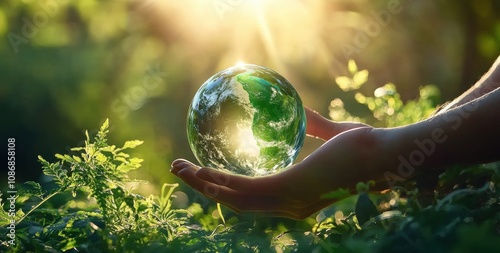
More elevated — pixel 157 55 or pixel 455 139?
pixel 157 55

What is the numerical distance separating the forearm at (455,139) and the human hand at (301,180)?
0.16 meters

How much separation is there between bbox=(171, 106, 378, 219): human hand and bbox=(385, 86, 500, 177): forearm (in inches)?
6.2

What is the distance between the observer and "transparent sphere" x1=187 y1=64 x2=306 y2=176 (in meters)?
2.94

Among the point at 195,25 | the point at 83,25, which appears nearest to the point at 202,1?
the point at 195,25

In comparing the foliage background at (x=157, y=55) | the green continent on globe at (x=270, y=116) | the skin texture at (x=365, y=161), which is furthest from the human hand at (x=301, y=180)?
the foliage background at (x=157, y=55)

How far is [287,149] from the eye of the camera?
3.09m

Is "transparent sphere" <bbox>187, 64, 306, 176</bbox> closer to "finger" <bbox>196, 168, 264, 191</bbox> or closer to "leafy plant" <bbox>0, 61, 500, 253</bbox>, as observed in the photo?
"finger" <bbox>196, 168, 264, 191</bbox>

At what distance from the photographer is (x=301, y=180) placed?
101 inches

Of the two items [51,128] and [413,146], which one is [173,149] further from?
[413,146]

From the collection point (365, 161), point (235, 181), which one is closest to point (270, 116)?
point (235, 181)

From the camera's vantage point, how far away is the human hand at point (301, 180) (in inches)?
95.7

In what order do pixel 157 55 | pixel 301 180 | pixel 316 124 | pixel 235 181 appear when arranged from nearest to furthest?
pixel 301 180, pixel 235 181, pixel 316 124, pixel 157 55

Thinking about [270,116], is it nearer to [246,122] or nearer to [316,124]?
[246,122]

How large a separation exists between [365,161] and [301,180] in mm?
293
